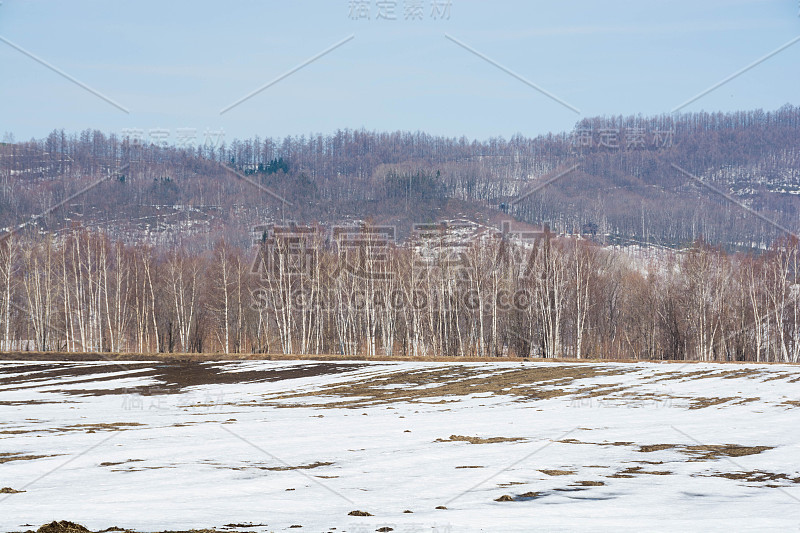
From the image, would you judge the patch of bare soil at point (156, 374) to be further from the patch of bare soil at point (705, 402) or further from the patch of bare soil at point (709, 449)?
the patch of bare soil at point (709, 449)

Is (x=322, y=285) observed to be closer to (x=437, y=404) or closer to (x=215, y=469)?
(x=437, y=404)

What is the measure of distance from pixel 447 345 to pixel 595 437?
51295 millimetres

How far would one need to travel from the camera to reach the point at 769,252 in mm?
80625

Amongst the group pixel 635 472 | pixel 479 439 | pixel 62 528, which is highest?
pixel 62 528

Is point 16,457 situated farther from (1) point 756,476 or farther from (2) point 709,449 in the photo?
(2) point 709,449

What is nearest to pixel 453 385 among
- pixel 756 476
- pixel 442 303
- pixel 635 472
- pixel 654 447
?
pixel 654 447

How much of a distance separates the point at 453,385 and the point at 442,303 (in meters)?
34.8

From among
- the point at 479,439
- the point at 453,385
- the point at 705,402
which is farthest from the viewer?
the point at 453,385

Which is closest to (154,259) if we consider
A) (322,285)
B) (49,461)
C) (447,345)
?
(322,285)

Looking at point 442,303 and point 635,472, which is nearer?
point 635,472

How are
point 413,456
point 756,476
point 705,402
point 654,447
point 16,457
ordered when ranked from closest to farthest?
point 756,476 → point 16,457 → point 413,456 → point 654,447 → point 705,402

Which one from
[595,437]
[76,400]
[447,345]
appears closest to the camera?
[595,437]

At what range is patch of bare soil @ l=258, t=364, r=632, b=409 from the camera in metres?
33.8

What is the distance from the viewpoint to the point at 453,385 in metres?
38.6
